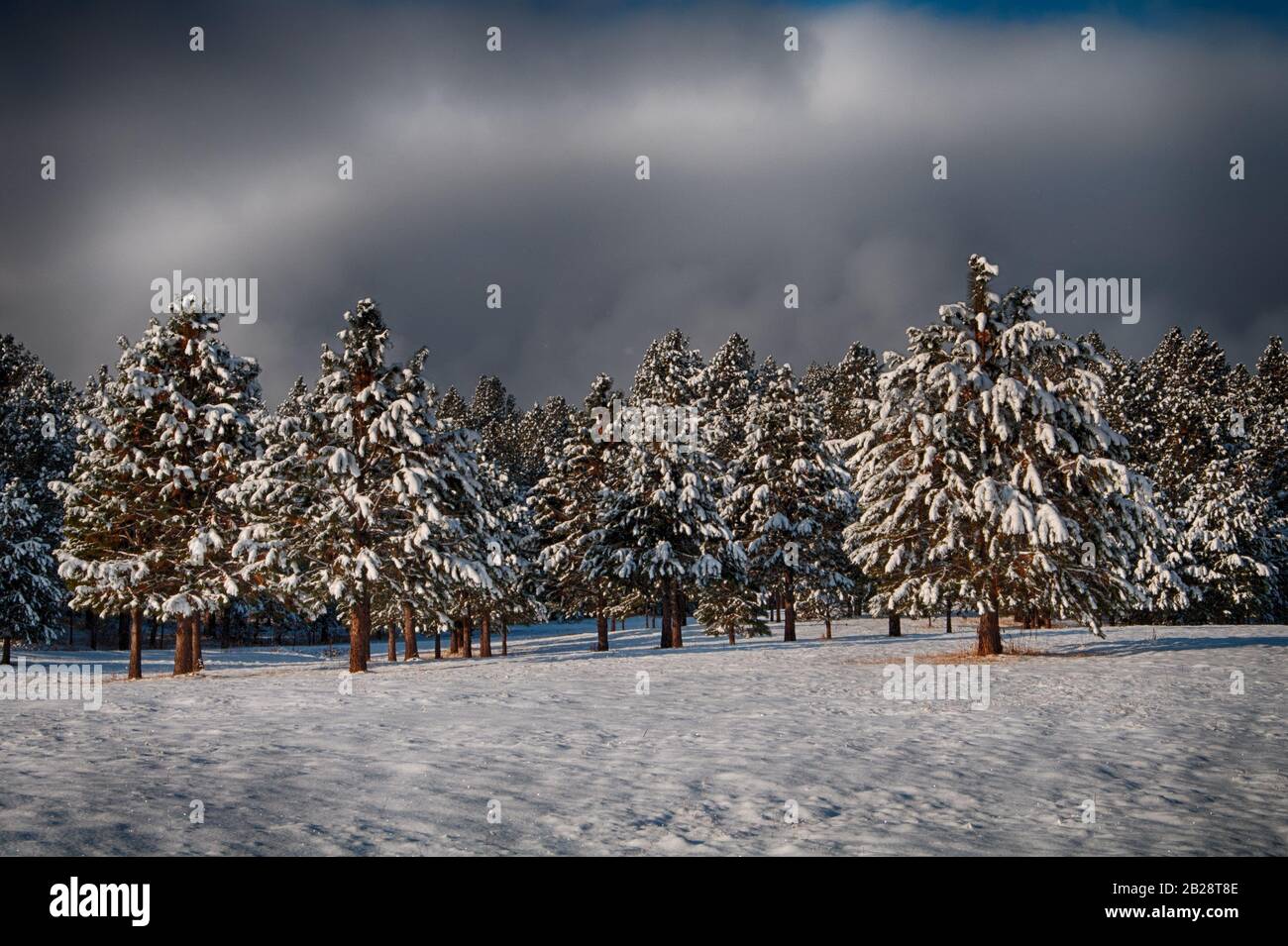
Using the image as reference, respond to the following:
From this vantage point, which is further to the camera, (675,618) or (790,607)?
(790,607)

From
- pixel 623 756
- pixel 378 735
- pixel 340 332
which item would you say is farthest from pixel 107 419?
pixel 623 756

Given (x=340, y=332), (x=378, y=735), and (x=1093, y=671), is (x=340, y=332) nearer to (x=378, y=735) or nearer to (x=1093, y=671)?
(x=378, y=735)

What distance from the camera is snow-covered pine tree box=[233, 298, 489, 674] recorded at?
25812mm

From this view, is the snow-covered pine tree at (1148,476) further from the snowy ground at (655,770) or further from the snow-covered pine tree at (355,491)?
the snow-covered pine tree at (355,491)

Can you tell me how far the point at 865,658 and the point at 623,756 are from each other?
61.2 ft

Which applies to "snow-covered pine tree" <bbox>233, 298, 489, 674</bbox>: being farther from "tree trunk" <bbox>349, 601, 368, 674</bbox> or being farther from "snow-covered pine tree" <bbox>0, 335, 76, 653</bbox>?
"snow-covered pine tree" <bbox>0, 335, 76, 653</bbox>

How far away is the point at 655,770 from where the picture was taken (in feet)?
34.1

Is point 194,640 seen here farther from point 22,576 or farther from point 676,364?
point 676,364

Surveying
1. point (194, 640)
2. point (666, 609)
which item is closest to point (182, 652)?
point (194, 640)

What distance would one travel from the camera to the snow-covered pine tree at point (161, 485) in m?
26.7

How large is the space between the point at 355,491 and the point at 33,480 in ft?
126

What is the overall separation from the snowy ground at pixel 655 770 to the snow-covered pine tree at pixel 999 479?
4236 mm

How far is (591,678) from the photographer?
22.3m

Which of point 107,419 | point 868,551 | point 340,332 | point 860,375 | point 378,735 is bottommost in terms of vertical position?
point 378,735
